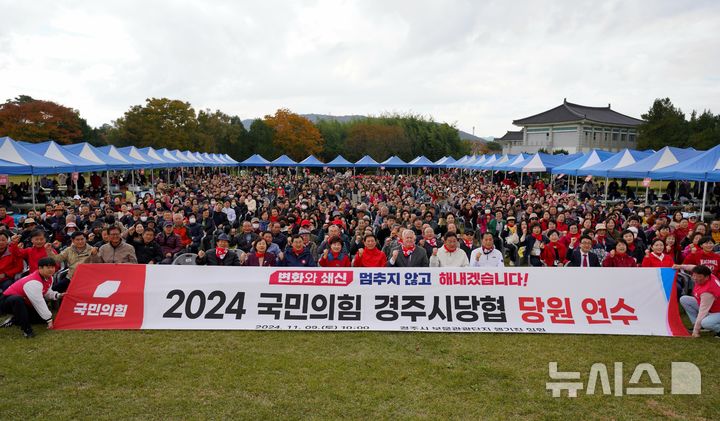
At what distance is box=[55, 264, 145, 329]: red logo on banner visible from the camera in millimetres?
5832

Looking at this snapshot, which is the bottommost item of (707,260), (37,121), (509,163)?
(707,260)

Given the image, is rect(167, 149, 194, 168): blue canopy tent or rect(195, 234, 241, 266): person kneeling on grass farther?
rect(167, 149, 194, 168): blue canopy tent

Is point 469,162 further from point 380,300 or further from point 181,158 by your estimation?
point 380,300

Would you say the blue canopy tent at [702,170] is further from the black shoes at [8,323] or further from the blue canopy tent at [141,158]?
the blue canopy tent at [141,158]

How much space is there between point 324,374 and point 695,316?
204 inches

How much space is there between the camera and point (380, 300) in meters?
5.95

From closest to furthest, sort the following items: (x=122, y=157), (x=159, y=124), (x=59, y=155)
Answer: (x=59, y=155)
(x=122, y=157)
(x=159, y=124)

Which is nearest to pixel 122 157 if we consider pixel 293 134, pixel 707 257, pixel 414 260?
pixel 414 260

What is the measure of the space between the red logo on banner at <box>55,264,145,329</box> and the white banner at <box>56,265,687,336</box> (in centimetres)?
1

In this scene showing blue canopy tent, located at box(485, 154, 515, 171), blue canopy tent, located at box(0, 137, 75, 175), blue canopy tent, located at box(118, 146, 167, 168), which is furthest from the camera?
blue canopy tent, located at box(485, 154, 515, 171)

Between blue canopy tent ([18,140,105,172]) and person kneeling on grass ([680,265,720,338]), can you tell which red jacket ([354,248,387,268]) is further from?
blue canopy tent ([18,140,105,172])

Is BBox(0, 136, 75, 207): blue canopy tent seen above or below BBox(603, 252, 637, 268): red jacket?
above

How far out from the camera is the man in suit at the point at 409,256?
6.59m

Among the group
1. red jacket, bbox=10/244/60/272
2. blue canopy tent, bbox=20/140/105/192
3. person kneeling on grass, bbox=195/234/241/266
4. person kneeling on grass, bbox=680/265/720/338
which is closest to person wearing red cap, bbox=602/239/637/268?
person kneeling on grass, bbox=680/265/720/338
